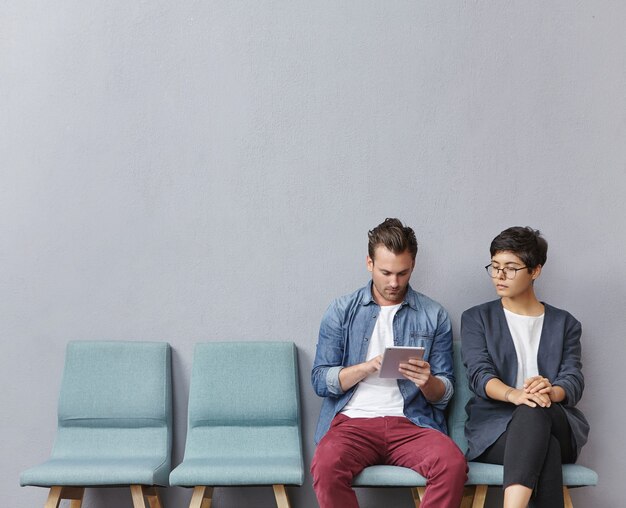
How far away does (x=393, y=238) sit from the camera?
3.04 metres

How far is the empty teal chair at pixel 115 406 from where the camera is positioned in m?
3.26

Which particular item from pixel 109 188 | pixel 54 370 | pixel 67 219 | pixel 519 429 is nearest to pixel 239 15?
pixel 109 188

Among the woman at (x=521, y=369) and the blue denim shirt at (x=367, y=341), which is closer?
the woman at (x=521, y=369)

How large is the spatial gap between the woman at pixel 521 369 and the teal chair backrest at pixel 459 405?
11cm

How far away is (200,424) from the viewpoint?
330 centimetres

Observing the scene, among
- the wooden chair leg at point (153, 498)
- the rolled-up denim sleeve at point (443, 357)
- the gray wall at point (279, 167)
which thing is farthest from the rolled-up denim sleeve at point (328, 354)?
the wooden chair leg at point (153, 498)

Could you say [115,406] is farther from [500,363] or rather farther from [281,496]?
[500,363]

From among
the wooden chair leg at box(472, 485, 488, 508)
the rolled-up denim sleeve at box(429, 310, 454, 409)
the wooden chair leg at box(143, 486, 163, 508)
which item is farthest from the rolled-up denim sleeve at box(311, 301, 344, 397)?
the wooden chair leg at box(143, 486, 163, 508)

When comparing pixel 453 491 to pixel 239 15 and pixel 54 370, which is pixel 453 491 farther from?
pixel 239 15

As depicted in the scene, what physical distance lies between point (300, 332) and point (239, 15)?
1415mm

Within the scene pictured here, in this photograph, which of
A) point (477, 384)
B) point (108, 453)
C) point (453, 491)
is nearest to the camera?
point (453, 491)

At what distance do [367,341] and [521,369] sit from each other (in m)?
0.61

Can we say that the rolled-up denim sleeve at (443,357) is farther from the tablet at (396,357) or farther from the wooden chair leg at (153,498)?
the wooden chair leg at (153,498)

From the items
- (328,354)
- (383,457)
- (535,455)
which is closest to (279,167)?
(328,354)
